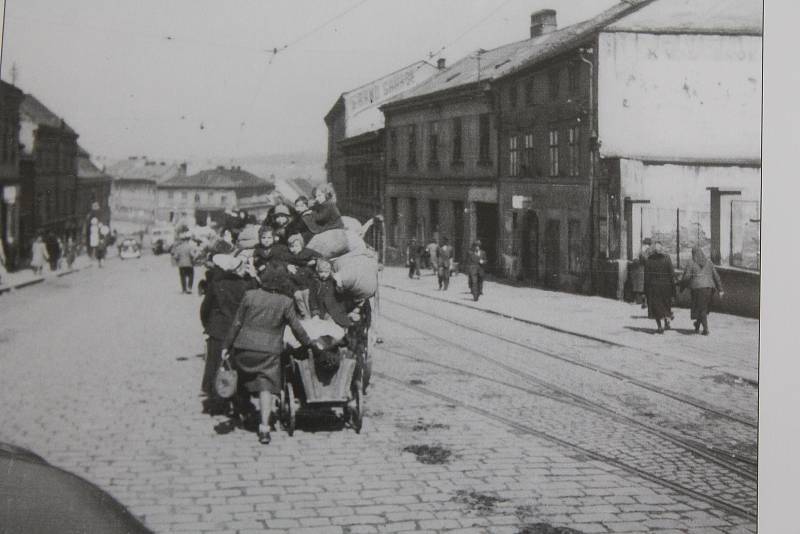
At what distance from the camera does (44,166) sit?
18.5 feet

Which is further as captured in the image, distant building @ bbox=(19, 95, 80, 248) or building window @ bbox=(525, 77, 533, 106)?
building window @ bbox=(525, 77, 533, 106)

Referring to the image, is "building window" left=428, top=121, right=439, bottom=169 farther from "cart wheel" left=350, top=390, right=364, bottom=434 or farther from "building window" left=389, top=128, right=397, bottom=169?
"cart wheel" left=350, top=390, right=364, bottom=434

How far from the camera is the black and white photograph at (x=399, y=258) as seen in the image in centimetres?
425

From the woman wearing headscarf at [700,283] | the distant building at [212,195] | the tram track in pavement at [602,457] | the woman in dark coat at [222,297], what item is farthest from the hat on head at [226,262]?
the woman wearing headscarf at [700,283]

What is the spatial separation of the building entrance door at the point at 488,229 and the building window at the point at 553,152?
1.76ft

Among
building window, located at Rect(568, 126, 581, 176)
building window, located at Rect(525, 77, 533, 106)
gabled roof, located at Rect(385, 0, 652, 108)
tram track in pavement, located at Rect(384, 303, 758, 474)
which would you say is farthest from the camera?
building window, located at Rect(525, 77, 533, 106)

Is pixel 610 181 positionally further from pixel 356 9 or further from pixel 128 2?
pixel 128 2

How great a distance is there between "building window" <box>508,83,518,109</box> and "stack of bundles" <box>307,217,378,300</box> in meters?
1.68

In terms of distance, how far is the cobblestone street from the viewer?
4.00 metres

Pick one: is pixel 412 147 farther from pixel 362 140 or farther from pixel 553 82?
pixel 553 82

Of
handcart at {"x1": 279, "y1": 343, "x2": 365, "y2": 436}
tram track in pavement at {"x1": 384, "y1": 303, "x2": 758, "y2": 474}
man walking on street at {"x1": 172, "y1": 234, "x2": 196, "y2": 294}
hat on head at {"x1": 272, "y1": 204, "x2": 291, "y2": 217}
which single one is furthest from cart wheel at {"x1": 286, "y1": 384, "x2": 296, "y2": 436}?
man walking on street at {"x1": 172, "y1": 234, "x2": 196, "y2": 294}

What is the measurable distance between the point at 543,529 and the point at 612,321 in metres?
2.25

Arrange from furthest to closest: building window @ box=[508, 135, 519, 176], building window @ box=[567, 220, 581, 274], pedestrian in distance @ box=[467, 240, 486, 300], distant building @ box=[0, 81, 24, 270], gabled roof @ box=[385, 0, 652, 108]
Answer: pedestrian in distance @ box=[467, 240, 486, 300] → building window @ box=[567, 220, 581, 274] → building window @ box=[508, 135, 519, 176] → gabled roof @ box=[385, 0, 652, 108] → distant building @ box=[0, 81, 24, 270]

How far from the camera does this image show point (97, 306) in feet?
28.7
